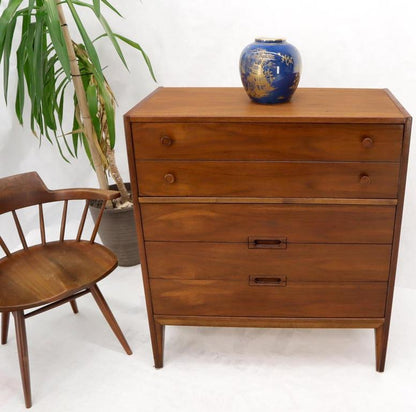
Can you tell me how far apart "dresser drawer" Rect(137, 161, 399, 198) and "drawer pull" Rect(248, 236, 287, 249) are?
161mm

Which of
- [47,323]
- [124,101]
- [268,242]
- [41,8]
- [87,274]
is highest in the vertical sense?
[41,8]

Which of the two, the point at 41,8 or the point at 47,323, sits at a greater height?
the point at 41,8

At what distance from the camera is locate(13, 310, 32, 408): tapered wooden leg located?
1652mm

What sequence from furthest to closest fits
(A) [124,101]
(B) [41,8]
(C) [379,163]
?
(A) [124,101]
(B) [41,8]
(C) [379,163]

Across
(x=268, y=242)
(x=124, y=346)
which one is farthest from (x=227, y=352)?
(x=268, y=242)

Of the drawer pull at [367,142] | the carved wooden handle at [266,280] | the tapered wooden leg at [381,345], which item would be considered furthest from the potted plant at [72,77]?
the tapered wooden leg at [381,345]

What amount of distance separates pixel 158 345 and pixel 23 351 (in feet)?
1.54

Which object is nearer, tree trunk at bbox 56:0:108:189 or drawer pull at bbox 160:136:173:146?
drawer pull at bbox 160:136:173:146

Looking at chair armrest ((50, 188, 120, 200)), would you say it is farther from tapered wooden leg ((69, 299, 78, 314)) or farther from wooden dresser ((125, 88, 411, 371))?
tapered wooden leg ((69, 299, 78, 314))

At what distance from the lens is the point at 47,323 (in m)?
2.15

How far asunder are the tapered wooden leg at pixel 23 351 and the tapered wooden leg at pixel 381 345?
4.06ft

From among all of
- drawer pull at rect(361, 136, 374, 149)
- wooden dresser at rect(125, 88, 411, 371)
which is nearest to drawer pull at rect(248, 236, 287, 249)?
wooden dresser at rect(125, 88, 411, 371)

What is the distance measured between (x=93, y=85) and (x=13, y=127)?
0.68 meters

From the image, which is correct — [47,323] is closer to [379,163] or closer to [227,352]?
[227,352]
